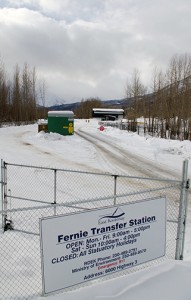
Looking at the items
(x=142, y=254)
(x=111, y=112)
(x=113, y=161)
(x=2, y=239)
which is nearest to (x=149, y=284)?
(x=142, y=254)

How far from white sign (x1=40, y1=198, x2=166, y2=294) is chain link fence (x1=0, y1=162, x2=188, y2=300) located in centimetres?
27

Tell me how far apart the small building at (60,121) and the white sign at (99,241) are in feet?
89.3

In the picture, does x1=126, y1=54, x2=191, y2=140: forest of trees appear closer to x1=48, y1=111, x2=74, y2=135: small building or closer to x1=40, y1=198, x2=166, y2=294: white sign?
x1=48, y1=111, x2=74, y2=135: small building

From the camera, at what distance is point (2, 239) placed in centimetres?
734

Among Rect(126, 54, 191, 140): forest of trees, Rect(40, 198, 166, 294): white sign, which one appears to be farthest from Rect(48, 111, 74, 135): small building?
Rect(40, 198, 166, 294): white sign

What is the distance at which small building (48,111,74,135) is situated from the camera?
31578 mm


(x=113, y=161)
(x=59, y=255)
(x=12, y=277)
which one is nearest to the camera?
(x=59, y=255)

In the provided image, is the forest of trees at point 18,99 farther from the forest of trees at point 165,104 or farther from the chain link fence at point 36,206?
the chain link fence at point 36,206

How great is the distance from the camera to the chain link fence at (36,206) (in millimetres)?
5480

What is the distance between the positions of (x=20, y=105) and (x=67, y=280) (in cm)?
7382

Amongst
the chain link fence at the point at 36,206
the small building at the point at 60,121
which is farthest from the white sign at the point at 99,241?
the small building at the point at 60,121

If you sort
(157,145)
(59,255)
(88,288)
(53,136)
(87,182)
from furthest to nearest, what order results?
1. (53,136)
2. (157,145)
3. (87,182)
4. (88,288)
5. (59,255)

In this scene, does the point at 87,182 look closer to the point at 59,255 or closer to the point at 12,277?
the point at 12,277

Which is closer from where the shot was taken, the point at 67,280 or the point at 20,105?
the point at 67,280
